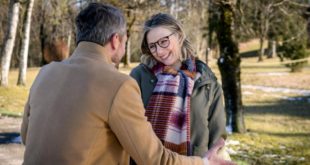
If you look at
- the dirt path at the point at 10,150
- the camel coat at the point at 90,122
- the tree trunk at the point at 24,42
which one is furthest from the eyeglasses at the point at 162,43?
the tree trunk at the point at 24,42

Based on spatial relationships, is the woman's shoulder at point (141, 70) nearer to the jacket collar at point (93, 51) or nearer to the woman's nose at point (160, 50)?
the woman's nose at point (160, 50)

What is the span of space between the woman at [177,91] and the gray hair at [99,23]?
2.82 ft

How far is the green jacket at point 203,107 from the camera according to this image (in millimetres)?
2752

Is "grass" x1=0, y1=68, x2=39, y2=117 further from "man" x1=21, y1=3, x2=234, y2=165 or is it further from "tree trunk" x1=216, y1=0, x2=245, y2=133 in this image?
"man" x1=21, y1=3, x2=234, y2=165

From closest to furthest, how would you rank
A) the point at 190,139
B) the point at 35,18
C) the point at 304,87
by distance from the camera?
the point at 190,139 → the point at 304,87 → the point at 35,18

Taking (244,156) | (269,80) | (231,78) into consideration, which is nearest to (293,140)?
(231,78)

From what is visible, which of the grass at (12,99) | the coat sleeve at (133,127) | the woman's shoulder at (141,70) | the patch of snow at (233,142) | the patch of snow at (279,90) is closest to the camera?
the coat sleeve at (133,127)

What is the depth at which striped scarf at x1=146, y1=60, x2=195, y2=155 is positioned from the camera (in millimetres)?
2699

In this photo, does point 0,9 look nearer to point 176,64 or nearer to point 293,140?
point 293,140

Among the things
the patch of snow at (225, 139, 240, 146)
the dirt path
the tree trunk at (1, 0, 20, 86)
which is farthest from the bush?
the dirt path

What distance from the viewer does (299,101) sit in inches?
710

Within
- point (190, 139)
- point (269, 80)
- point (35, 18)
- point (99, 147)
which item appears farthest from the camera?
point (35, 18)

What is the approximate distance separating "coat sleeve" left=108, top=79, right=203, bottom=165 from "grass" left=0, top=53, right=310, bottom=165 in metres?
5.54

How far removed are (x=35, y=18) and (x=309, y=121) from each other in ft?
64.2
